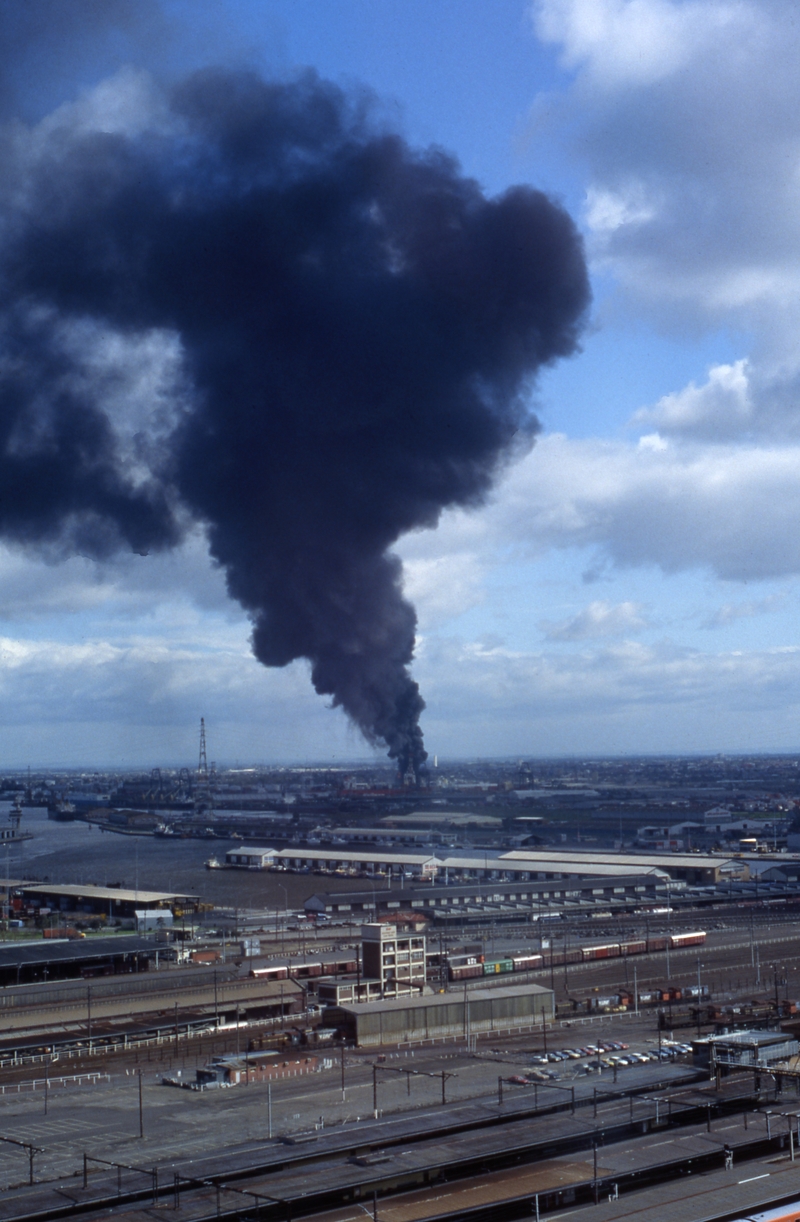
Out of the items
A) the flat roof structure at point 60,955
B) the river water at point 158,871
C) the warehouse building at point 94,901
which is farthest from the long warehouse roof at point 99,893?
the flat roof structure at point 60,955

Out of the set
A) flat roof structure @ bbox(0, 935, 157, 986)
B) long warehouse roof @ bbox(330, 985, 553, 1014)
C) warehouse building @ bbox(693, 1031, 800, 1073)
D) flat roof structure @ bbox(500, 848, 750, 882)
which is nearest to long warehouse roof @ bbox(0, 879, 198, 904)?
flat roof structure @ bbox(0, 935, 157, 986)

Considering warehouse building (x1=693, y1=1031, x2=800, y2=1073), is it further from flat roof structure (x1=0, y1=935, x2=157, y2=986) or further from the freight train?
flat roof structure (x1=0, y1=935, x2=157, y2=986)

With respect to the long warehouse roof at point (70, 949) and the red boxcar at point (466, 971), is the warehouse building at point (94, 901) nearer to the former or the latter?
the long warehouse roof at point (70, 949)

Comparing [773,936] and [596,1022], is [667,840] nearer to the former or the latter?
→ [773,936]

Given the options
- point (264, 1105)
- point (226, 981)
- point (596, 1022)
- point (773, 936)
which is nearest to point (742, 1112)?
point (264, 1105)

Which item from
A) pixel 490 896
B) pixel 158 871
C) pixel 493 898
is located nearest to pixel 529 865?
pixel 490 896

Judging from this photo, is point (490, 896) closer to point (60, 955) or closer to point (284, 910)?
point (284, 910)
